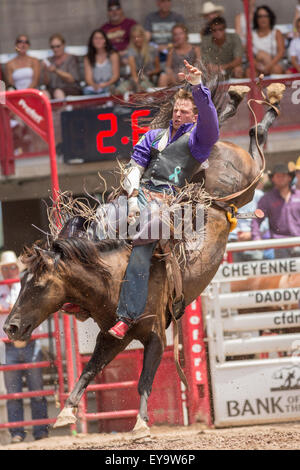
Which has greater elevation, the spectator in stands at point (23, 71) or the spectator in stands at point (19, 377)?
the spectator in stands at point (23, 71)

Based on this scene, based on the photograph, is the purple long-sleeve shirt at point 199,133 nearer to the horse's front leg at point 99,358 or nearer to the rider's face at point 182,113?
the rider's face at point 182,113

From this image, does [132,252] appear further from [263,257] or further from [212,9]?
[212,9]

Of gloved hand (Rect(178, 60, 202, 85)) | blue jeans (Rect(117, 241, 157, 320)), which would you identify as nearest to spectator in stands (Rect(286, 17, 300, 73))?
gloved hand (Rect(178, 60, 202, 85))

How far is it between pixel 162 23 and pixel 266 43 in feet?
5.05

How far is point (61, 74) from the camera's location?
37.1 ft

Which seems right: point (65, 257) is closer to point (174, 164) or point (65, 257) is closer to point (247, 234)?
point (174, 164)

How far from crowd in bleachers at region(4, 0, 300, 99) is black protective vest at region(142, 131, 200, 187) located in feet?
14.6

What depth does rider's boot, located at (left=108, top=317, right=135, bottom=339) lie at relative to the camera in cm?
539

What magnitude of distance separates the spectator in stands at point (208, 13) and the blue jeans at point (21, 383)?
4913 millimetres

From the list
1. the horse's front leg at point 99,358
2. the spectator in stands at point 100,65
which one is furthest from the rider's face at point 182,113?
the spectator in stands at point 100,65

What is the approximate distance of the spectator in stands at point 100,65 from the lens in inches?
431

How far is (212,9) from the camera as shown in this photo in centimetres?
1116

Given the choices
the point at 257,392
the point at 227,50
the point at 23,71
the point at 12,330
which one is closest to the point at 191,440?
the point at 257,392
